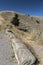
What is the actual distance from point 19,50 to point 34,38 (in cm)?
619

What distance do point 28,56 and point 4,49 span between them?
12.8 feet

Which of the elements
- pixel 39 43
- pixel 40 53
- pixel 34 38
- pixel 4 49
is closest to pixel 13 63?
pixel 40 53

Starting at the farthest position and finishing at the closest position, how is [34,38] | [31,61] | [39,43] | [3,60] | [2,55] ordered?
[34,38] < [39,43] < [2,55] < [3,60] < [31,61]

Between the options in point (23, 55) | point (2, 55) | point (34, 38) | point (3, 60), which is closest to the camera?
point (23, 55)

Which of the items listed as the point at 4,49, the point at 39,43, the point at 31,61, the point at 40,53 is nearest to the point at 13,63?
the point at 31,61

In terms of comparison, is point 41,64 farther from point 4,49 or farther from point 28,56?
point 4,49

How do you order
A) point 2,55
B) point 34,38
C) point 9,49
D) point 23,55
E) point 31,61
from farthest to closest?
point 34,38 → point 9,49 → point 2,55 → point 23,55 → point 31,61

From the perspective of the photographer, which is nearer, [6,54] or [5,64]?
[5,64]

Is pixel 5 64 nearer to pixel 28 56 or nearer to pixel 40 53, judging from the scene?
pixel 28 56

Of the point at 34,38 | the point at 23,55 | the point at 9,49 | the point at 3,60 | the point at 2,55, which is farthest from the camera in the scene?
the point at 34,38

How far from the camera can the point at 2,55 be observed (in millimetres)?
11539

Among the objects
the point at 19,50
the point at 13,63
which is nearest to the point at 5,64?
the point at 13,63

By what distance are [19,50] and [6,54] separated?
152cm

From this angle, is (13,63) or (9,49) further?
(9,49)
